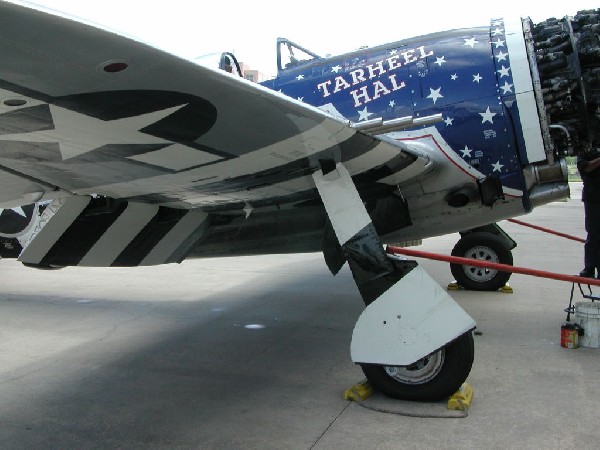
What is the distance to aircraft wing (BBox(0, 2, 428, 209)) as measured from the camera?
163 cm

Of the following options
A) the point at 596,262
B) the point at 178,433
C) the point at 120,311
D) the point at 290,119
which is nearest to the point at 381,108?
the point at 290,119

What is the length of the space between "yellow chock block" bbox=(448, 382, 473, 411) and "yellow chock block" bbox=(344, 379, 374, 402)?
496mm

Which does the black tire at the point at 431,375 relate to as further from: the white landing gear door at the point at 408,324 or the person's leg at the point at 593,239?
the person's leg at the point at 593,239

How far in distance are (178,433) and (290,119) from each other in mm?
1801

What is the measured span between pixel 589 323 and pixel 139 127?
3613mm

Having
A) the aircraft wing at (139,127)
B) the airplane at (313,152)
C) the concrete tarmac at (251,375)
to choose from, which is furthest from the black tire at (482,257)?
the aircraft wing at (139,127)

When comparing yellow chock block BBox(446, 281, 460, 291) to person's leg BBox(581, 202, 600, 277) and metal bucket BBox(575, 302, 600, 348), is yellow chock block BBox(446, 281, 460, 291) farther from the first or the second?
metal bucket BBox(575, 302, 600, 348)

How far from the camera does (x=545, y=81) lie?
4.23 metres

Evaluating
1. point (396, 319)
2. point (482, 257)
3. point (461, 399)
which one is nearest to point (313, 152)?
point (396, 319)

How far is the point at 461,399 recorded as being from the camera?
9.87ft

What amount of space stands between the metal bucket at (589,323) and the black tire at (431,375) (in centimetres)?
147

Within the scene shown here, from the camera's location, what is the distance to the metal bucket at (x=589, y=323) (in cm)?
396

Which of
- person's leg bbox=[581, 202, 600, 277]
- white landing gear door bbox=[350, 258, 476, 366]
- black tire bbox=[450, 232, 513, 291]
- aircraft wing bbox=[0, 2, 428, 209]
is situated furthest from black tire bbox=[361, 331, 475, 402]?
black tire bbox=[450, 232, 513, 291]

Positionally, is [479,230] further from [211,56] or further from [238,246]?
[211,56]
